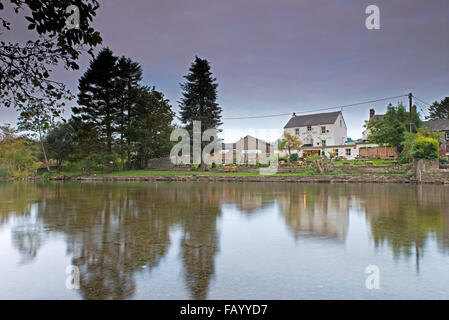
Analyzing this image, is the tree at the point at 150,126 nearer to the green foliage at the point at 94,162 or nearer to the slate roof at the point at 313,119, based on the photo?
the green foliage at the point at 94,162

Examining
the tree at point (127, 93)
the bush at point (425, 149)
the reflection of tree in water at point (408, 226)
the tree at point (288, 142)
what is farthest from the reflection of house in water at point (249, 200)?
the tree at point (288, 142)

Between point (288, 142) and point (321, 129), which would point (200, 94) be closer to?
point (288, 142)

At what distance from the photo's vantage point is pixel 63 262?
5.10 metres

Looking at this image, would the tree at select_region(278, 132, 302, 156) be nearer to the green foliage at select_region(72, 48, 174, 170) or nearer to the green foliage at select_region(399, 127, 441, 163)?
the green foliage at select_region(72, 48, 174, 170)

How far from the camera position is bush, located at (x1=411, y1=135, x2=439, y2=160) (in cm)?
2617

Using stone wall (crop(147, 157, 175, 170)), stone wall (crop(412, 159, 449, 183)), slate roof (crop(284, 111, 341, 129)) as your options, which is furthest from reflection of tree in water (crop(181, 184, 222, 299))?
slate roof (crop(284, 111, 341, 129))

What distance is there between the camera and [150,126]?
154ft

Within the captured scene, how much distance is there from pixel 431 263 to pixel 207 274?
3323 millimetres

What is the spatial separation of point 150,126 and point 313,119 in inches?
1161

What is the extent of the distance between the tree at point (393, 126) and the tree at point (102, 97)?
32.7m

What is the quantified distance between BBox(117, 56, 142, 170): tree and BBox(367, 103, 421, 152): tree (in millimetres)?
30733

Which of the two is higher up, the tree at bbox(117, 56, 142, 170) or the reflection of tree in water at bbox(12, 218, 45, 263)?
the tree at bbox(117, 56, 142, 170)

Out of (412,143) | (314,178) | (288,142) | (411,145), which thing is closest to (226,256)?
(314,178)
